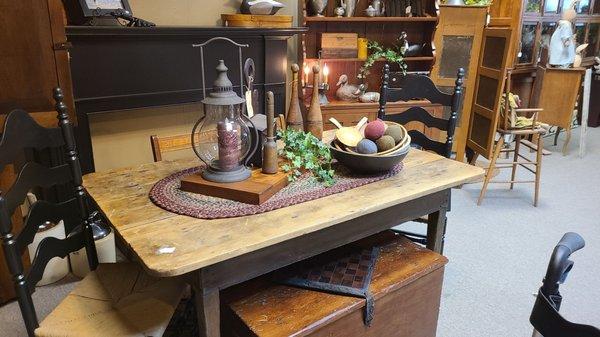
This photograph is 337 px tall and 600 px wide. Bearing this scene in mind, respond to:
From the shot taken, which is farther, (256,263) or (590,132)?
(590,132)

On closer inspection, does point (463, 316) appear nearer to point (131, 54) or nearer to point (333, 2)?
point (131, 54)

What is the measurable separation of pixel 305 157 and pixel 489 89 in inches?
98.6

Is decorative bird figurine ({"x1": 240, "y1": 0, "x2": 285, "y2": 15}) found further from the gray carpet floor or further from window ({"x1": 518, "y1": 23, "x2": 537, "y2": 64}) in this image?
window ({"x1": 518, "y1": 23, "x2": 537, "y2": 64})

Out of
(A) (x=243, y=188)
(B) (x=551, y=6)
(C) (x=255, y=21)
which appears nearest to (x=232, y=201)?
(A) (x=243, y=188)

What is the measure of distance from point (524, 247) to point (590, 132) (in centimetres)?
400

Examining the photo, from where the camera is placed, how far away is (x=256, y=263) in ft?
4.35

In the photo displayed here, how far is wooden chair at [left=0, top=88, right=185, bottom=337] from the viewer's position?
1.34 metres

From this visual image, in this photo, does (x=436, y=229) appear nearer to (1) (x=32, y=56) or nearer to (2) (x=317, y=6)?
(1) (x=32, y=56)

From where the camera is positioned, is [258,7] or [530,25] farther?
[530,25]

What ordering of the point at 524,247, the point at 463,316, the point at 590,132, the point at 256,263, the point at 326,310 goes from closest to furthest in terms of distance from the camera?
1. the point at 256,263
2. the point at 326,310
3. the point at 463,316
4. the point at 524,247
5. the point at 590,132

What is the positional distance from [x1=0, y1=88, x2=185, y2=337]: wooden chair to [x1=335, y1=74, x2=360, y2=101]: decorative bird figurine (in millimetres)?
2523

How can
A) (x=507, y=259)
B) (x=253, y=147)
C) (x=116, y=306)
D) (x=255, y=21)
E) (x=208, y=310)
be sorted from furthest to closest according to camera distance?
(x=255, y=21), (x=507, y=259), (x=253, y=147), (x=116, y=306), (x=208, y=310)

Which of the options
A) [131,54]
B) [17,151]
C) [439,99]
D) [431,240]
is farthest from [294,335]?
[131,54]

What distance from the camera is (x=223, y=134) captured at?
1.47 meters
